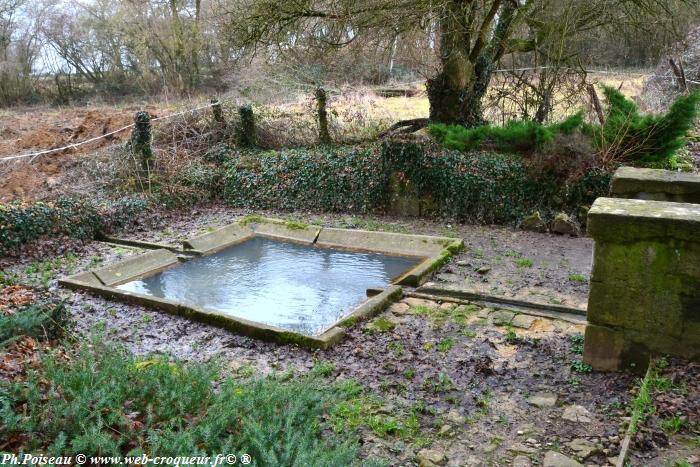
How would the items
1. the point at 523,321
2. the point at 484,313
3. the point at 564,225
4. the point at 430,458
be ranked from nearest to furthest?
1. the point at 430,458
2. the point at 523,321
3. the point at 484,313
4. the point at 564,225

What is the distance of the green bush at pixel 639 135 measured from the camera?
894cm

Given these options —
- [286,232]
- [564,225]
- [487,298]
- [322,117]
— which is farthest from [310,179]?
[487,298]

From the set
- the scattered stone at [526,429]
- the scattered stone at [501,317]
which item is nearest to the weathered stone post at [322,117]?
the scattered stone at [501,317]

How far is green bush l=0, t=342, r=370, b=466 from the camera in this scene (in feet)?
10.1

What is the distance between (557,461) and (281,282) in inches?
188

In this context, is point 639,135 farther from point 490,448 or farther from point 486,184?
point 490,448

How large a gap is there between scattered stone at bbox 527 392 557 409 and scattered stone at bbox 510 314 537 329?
4.45ft

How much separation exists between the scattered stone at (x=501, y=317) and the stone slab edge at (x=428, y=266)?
4.00 ft

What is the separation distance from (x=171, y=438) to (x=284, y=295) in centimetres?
406

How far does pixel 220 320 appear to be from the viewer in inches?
237

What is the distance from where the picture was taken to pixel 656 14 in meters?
10.5

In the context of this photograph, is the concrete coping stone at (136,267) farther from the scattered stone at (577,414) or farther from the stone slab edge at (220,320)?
the scattered stone at (577,414)

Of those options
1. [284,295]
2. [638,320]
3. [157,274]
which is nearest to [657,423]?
[638,320]

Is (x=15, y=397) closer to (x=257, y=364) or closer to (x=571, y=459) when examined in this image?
(x=257, y=364)
